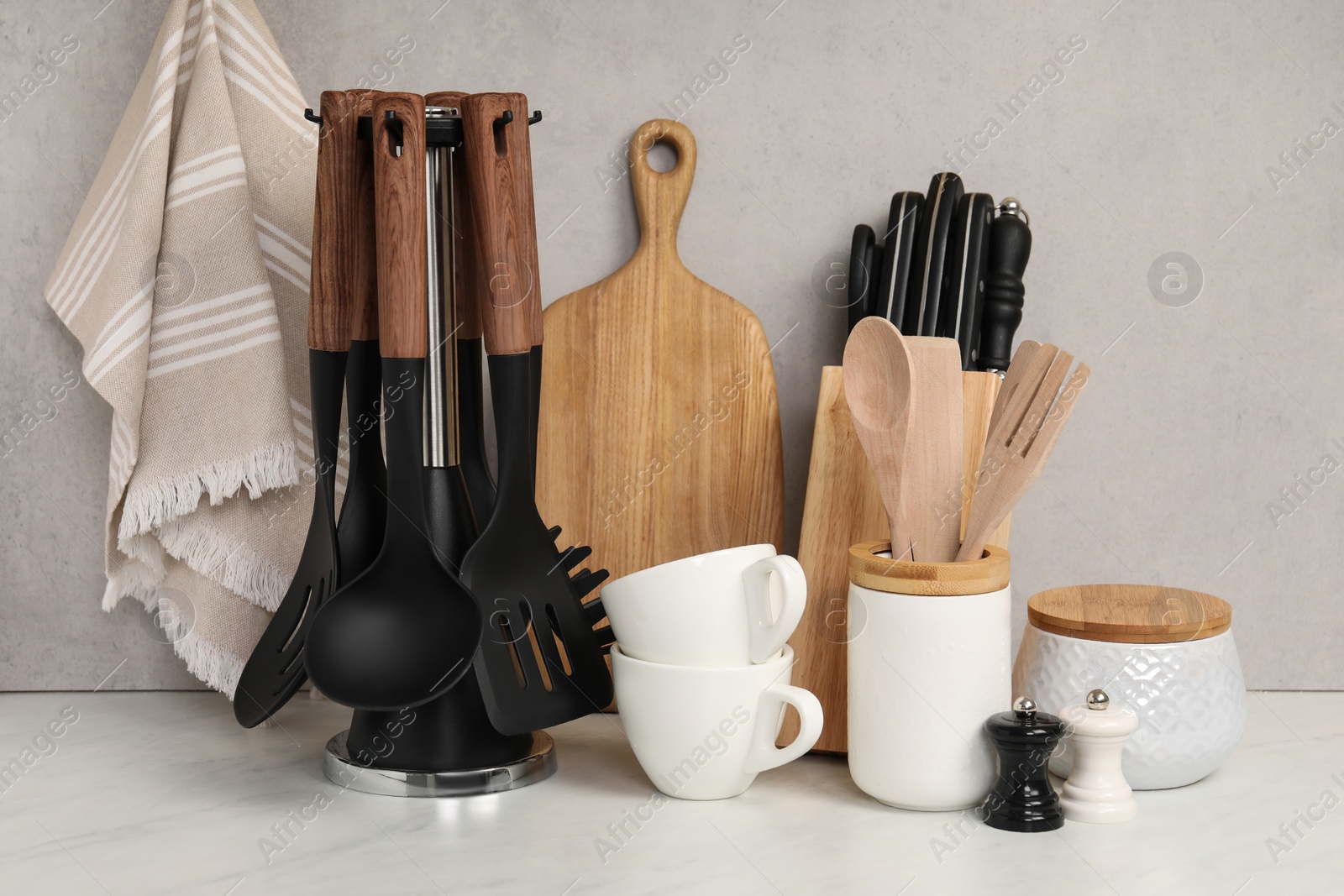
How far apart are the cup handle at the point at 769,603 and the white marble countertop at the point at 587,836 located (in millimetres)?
106

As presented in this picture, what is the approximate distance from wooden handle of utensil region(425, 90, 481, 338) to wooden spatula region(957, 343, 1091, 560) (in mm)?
341

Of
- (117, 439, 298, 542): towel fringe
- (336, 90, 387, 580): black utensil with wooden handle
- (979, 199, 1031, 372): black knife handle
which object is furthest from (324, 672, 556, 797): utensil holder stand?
(979, 199, 1031, 372): black knife handle

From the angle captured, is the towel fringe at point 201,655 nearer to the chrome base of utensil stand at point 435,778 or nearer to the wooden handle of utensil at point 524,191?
the chrome base of utensil stand at point 435,778

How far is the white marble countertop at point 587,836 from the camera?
550mm

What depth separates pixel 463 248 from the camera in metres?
0.71

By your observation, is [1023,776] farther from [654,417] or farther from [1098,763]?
[654,417]

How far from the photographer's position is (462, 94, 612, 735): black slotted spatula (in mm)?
641

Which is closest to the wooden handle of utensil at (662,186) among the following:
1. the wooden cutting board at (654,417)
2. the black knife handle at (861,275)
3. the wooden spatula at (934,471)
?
the wooden cutting board at (654,417)

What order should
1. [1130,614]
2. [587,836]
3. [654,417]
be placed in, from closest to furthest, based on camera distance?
[587,836]
[1130,614]
[654,417]

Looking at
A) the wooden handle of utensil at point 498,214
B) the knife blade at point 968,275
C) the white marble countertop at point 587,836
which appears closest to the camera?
the white marble countertop at point 587,836

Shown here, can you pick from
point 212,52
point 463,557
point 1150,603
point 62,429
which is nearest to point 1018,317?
point 1150,603

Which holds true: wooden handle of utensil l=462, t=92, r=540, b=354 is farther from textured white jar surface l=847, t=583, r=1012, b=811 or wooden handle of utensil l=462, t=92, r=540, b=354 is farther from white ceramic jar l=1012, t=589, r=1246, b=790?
white ceramic jar l=1012, t=589, r=1246, b=790

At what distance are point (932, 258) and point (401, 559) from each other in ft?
1.39

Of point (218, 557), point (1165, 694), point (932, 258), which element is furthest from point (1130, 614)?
point (218, 557)
